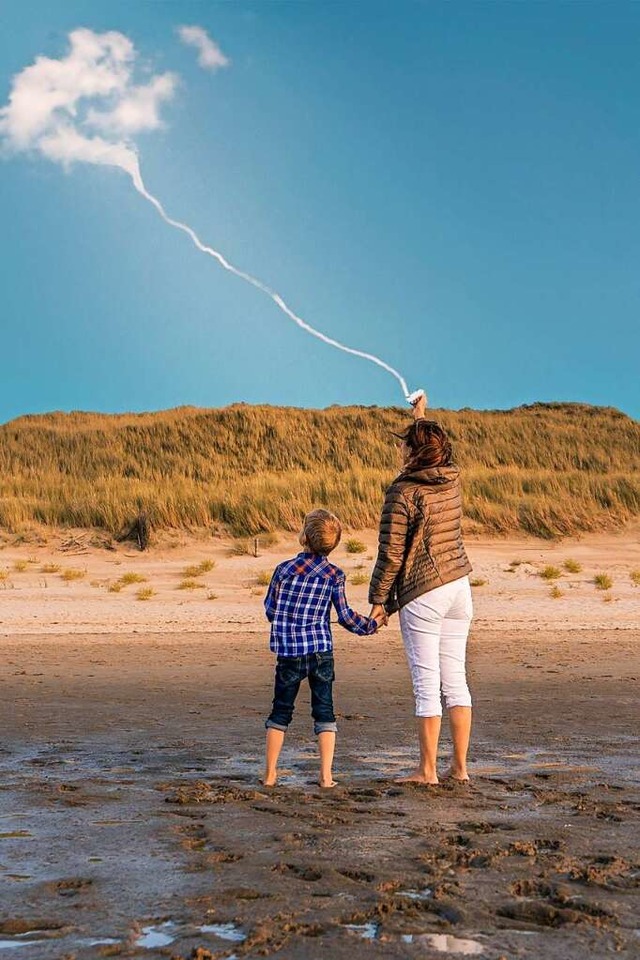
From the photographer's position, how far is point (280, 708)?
655cm

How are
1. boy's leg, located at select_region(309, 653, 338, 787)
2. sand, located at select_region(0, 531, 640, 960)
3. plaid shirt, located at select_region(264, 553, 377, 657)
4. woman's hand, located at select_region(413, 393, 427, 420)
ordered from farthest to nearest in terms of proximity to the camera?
woman's hand, located at select_region(413, 393, 427, 420), plaid shirt, located at select_region(264, 553, 377, 657), boy's leg, located at select_region(309, 653, 338, 787), sand, located at select_region(0, 531, 640, 960)

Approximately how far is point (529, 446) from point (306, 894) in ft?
126

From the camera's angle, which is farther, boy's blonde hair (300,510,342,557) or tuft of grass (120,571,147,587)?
Result: tuft of grass (120,571,147,587)

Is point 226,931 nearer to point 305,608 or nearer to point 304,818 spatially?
point 304,818

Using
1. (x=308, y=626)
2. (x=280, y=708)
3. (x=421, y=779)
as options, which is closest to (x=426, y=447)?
(x=308, y=626)

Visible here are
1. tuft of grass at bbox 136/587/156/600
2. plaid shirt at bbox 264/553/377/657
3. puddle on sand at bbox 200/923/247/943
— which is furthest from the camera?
tuft of grass at bbox 136/587/156/600

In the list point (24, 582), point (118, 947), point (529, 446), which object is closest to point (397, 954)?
point (118, 947)

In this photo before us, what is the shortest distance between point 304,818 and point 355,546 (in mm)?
17179

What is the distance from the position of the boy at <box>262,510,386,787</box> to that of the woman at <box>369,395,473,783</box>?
222 mm

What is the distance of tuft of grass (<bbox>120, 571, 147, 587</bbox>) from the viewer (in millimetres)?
20016

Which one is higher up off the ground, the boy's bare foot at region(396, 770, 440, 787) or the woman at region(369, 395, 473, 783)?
the woman at region(369, 395, 473, 783)

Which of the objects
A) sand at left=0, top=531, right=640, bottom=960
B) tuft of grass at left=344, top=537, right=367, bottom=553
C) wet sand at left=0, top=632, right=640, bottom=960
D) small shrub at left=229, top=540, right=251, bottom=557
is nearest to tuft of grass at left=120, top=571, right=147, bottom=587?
small shrub at left=229, top=540, right=251, bottom=557

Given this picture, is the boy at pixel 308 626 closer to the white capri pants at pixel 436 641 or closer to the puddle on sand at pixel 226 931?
A: the white capri pants at pixel 436 641

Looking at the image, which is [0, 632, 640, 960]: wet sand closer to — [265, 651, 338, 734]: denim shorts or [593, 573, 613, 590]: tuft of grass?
[265, 651, 338, 734]: denim shorts
